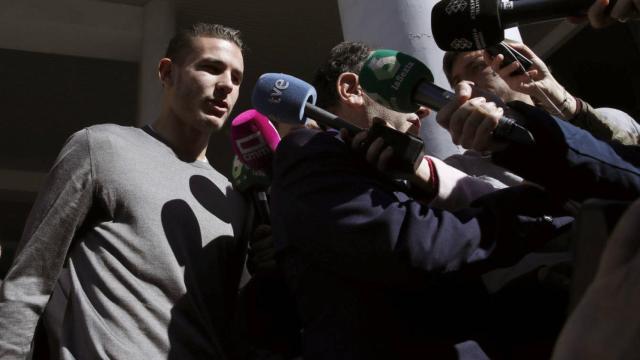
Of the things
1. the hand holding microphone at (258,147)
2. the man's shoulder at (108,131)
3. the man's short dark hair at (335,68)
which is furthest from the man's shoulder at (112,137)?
the man's short dark hair at (335,68)

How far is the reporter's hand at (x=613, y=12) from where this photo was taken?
1.50m

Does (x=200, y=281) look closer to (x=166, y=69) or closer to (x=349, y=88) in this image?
(x=349, y=88)

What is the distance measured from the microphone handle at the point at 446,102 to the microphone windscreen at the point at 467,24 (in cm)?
10

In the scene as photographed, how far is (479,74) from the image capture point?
8.64ft

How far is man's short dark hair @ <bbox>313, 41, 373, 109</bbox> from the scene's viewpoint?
2.32 m

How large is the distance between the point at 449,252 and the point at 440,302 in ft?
0.40

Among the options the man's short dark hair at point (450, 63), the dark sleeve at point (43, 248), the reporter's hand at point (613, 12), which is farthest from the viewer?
the man's short dark hair at point (450, 63)

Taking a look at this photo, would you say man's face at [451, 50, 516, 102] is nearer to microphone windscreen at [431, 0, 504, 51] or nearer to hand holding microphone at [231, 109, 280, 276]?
hand holding microphone at [231, 109, 280, 276]

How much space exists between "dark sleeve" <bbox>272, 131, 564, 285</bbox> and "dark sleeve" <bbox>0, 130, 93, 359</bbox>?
0.65m

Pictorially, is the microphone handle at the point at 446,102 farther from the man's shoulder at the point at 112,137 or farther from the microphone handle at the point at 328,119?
the man's shoulder at the point at 112,137

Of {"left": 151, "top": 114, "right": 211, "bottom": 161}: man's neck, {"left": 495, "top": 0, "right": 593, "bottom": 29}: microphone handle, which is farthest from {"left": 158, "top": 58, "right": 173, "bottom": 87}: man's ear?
{"left": 495, "top": 0, "right": 593, "bottom": 29}: microphone handle

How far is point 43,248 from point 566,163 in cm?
128

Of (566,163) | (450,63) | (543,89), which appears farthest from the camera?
(450,63)

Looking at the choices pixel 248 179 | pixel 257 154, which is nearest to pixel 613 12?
pixel 257 154
